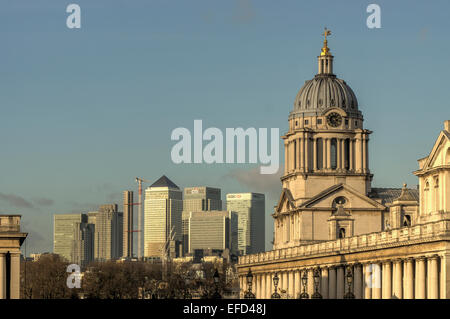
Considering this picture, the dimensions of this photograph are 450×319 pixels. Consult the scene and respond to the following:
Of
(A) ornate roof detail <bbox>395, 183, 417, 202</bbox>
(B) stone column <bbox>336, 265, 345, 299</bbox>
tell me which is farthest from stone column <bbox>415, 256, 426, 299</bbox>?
(A) ornate roof detail <bbox>395, 183, 417, 202</bbox>

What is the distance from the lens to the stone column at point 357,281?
166 m

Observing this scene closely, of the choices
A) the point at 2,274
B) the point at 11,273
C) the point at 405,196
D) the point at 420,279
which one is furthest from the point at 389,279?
the point at 2,274

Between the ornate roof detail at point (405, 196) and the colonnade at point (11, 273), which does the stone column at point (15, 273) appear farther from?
the ornate roof detail at point (405, 196)

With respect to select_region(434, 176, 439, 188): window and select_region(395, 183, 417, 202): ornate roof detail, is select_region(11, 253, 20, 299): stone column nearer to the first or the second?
select_region(434, 176, 439, 188): window

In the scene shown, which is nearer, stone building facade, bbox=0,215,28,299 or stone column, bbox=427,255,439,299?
stone column, bbox=427,255,439,299

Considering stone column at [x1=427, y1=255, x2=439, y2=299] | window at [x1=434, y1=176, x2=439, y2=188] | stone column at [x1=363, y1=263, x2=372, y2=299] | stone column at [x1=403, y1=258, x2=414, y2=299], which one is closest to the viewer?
stone column at [x1=427, y1=255, x2=439, y2=299]

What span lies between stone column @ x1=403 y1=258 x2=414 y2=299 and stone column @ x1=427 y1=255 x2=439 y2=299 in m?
7.04

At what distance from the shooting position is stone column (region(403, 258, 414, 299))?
147 meters

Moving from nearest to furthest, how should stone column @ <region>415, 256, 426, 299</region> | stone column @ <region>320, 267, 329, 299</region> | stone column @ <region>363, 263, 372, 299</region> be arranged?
1. stone column @ <region>415, 256, 426, 299</region>
2. stone column @ <region>363, 263, 372, 299</region>
3. stone column @ <region>320, 267, 329, 299</region>

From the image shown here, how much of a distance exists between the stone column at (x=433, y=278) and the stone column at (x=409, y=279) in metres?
7.04

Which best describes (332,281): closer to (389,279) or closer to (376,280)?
(376,280)

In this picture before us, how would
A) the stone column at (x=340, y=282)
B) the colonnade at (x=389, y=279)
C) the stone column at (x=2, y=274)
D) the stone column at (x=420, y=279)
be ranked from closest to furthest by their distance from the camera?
the colonnade at (x=389, y=279), the stone column at (x=2, y=274), the stone column at (x=420, y=279), the stone column at (x=340, y=282)

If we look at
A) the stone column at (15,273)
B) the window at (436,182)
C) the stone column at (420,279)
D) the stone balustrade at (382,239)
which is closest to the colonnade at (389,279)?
the stone column at (420,279)
